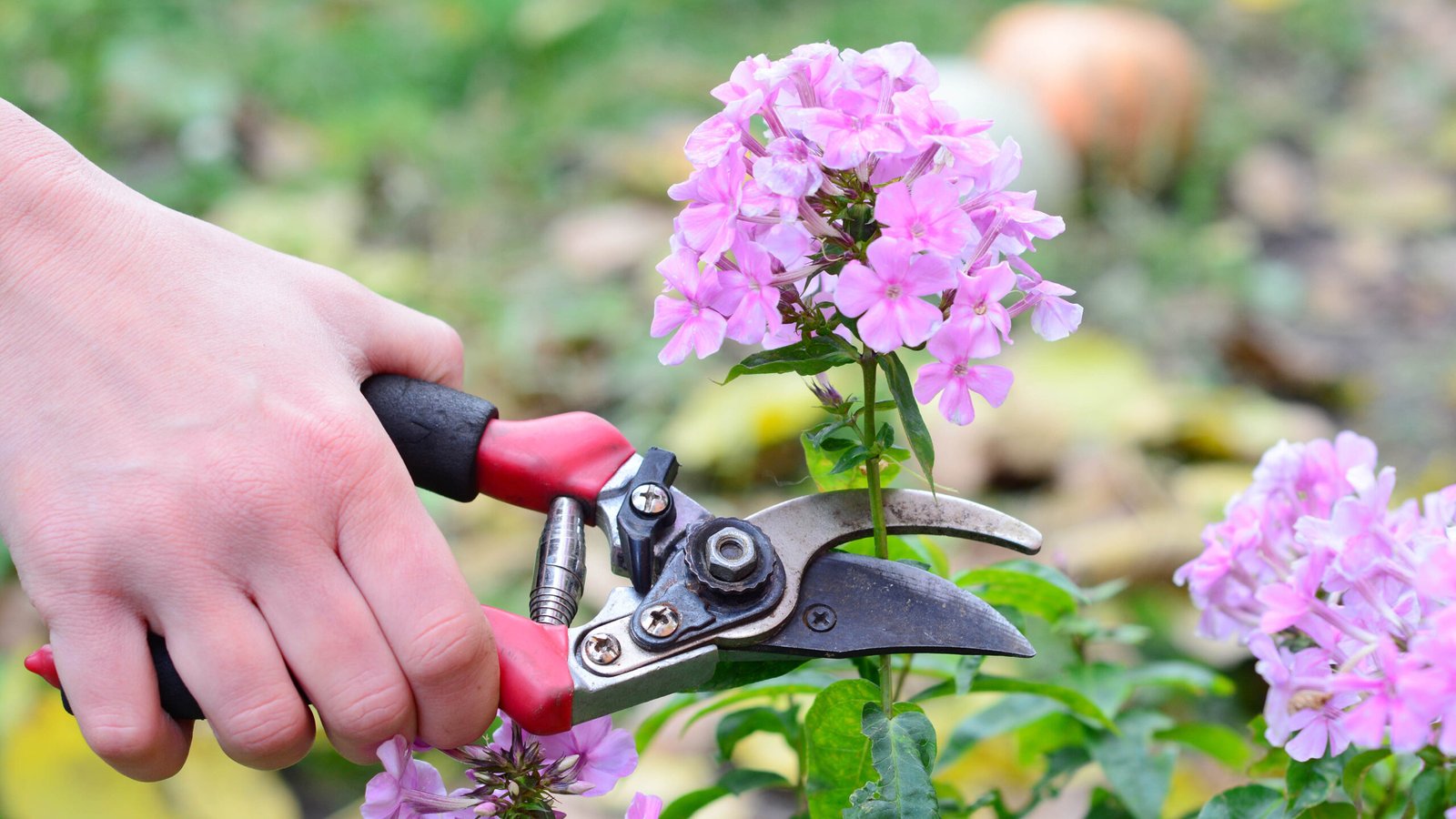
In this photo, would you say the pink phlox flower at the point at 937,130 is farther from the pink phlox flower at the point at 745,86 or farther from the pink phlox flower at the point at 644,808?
the pink phlox flower at the point at 644,808

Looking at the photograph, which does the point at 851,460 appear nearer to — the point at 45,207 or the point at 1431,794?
the point at 1431,794

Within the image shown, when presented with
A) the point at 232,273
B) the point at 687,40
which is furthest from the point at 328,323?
the point at 687,40

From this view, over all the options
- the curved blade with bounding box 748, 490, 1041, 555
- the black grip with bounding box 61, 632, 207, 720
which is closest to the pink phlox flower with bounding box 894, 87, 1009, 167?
the curved blade with bounding box 748, 490, 1041, 555

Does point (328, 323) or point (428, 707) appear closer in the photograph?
point (428, 707)

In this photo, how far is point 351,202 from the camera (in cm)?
404

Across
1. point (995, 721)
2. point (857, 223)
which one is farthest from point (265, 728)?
point (995, 721)

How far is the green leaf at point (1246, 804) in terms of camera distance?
4.28ft

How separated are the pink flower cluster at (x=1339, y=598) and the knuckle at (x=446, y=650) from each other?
69 centimetres

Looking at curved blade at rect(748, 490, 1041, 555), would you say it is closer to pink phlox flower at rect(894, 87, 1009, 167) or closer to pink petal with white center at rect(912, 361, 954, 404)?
pink petal with white center at rect(912, 361, 954, 404)

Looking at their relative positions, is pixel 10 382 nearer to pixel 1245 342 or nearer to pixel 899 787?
pixel 899 787

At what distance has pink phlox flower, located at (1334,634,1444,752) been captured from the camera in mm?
944

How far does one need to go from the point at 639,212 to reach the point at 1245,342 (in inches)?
74.3

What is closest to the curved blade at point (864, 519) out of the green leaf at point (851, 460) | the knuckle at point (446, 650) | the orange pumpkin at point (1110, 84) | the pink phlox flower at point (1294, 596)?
the green leaf at point (851, 460)

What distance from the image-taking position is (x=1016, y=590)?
1.47 metres
